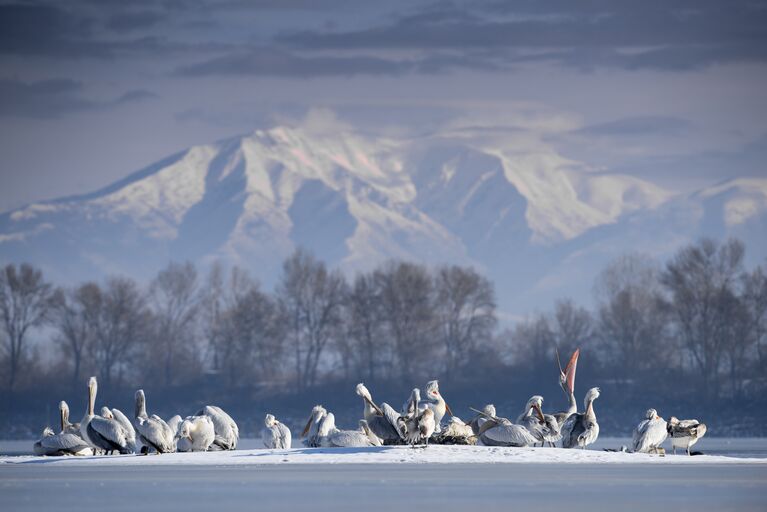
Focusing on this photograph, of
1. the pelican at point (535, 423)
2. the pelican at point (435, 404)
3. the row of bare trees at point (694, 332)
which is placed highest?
the row of bare trees at point (694, 332)

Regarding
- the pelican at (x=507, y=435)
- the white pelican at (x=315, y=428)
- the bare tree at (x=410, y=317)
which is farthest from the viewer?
the bare tree at (x=410, y=317)

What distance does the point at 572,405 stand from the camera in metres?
41.1

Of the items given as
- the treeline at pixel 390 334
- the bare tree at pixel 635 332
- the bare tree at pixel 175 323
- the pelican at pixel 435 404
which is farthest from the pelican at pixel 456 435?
the bare tree at pixel 175 323

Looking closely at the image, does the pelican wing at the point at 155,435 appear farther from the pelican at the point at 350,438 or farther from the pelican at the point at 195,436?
the pelican at the point at 350,438

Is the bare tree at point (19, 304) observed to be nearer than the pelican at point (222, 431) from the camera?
No

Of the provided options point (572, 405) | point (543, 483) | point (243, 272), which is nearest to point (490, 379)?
point (243, 272)

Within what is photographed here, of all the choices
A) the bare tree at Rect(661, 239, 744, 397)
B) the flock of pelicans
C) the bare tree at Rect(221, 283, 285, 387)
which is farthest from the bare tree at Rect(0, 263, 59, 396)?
the flock of pelicans

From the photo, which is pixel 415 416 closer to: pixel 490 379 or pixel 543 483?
pixel 543 483

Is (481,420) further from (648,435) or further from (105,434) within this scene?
(105,434)

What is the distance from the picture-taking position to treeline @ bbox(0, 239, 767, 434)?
87.4 meters

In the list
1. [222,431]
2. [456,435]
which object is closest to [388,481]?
[456,435]

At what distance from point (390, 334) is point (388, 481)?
62720mm

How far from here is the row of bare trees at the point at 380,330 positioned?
8775cm

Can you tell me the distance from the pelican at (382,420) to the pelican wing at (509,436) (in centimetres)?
200
